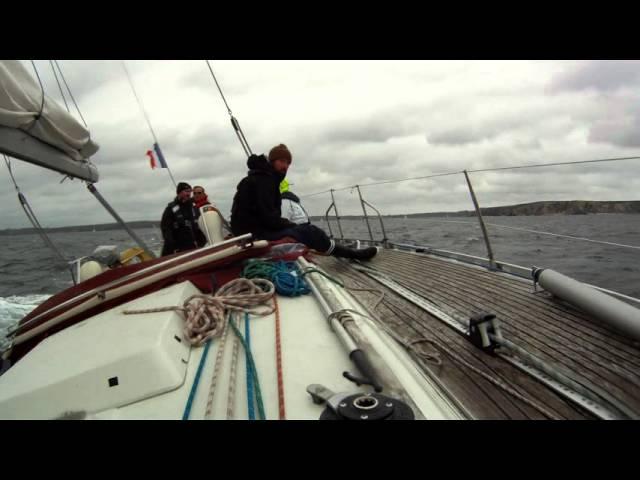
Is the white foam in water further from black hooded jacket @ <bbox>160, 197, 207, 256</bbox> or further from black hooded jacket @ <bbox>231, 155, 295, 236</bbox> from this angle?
black hooded jacket @ <bbox>231, 155, 295, 236</bbox>

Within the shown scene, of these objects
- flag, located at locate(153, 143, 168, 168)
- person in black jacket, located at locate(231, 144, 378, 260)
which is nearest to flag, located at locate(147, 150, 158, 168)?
flag, located at locate(153, 143, 168, 168)

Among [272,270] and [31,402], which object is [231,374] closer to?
[31,402]

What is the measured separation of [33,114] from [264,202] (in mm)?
1828

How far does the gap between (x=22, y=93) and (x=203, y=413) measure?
2.55 metres

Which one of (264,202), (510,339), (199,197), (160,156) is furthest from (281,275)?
(160,156)

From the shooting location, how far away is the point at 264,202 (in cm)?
357

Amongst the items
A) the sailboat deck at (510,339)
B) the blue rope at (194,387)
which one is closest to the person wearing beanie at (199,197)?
the sailboat deck at (510,339)

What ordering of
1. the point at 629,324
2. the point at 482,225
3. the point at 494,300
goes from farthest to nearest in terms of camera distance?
the point at 482,225, the point at 494,300, the point at 629,324

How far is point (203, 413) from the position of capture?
1.19 meters

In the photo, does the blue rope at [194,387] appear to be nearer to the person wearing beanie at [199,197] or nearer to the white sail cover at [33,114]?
the white sail cover at [33,114]

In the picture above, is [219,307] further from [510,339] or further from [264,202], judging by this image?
[264,202]

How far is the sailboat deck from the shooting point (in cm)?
147
